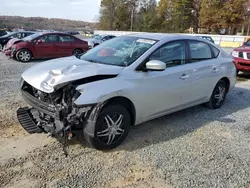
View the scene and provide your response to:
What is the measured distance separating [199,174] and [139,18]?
63.1m

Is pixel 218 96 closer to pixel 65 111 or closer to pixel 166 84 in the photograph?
pixel 166 84

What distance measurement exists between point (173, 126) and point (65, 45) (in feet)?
31.1

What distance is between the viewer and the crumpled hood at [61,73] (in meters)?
3.07

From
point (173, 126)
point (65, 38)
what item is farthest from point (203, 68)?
point (65, 38)

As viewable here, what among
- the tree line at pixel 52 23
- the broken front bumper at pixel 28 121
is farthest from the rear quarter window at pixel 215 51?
the tree line at pixel 52 23

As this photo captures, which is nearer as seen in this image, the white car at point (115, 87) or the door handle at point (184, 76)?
the white car at point (115, 87)

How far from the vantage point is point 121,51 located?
13.1 feet

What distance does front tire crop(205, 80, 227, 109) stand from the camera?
5.20 m

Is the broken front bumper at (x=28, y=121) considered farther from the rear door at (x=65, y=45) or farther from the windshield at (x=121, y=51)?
the rear door at (x=65, y=45)

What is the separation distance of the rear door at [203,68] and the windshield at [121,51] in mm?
1017

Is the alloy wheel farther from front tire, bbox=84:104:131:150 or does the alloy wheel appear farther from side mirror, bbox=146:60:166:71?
side mirror, bbox=146:60:166:71

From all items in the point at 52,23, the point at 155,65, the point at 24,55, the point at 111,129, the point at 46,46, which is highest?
the point at 52,23

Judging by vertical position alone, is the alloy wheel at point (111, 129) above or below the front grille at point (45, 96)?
below

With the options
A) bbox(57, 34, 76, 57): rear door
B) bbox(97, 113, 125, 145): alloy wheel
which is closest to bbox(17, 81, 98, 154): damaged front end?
bbox(97, 113, 125, 145): alloy wheel
